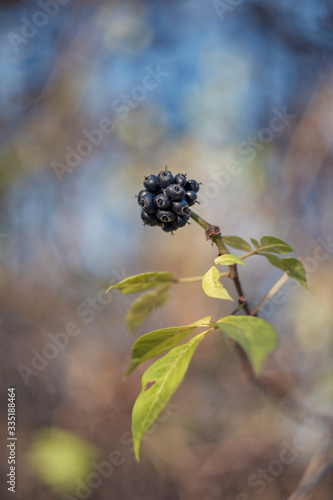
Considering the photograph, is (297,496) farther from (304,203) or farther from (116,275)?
(116,275)

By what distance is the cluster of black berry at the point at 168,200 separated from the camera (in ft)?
4.90

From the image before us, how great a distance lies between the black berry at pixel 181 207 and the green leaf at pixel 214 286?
0.33 metres

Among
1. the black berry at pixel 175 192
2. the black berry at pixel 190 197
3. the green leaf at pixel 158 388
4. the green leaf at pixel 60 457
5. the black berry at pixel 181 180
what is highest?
the black berry at pixel 181 180

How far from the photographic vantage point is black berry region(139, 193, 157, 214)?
154 cm

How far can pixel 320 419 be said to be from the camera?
7.39ft

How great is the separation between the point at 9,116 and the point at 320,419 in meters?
5.46

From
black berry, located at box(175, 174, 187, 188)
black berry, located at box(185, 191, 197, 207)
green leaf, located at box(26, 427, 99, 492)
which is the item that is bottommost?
green leaf, located at box(26, 427, 99, 492)

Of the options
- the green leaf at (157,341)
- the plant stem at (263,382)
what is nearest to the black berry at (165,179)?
the plant stem at (263,382)

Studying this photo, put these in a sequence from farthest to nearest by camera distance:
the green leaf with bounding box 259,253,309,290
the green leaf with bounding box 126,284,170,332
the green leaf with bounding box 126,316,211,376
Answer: the green leaf with bounding box 126,284,170,332 → the green leaf with bounding box 259,253,309,290 → the green leaf with bounding box 126,316,211,376

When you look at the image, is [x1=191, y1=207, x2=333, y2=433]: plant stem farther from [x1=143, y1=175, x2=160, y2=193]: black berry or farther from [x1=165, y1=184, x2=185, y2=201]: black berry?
[x1=143, y1=175, x2=160, y2=193]: black berry

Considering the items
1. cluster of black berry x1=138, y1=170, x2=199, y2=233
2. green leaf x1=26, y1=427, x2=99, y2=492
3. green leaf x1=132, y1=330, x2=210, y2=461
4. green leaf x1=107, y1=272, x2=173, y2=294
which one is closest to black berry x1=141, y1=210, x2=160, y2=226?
cluster of black berry x1=138, y1=170, x2=199, y2=233

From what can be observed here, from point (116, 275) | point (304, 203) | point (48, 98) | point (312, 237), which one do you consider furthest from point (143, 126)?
point (312, 237)

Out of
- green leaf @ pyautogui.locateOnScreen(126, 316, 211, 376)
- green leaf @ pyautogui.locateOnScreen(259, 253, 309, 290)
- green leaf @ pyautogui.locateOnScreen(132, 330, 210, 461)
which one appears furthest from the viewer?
green leaf @ pyautogui.locateOnScreen(259, 253, 309, 290)

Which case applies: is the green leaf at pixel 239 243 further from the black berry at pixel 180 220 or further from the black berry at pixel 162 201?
the black berry at pixel 162 201
